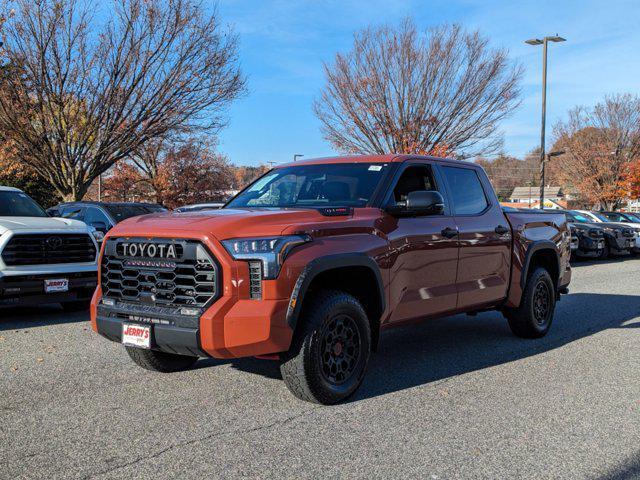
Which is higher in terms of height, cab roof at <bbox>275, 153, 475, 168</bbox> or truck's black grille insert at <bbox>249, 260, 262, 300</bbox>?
cab roof at <bbox>275, 153, 475, 168</bbox>

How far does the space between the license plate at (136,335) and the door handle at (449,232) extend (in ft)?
8.91

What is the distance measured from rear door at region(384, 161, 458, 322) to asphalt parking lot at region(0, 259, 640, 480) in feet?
2.12

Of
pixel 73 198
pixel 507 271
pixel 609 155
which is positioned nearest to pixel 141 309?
pixel 507 271

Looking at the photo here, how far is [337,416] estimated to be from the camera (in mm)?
4246

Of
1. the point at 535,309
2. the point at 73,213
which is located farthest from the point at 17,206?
the point at 535,309

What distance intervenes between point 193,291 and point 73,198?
61.4 ft

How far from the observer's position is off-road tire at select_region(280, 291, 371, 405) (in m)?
4.25

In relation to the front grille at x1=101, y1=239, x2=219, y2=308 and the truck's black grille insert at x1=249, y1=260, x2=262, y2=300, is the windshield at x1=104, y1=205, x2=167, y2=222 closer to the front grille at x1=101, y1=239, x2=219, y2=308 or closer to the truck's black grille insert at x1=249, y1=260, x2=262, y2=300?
the front grille at x1=101, y1=239, x2=219, y2=308

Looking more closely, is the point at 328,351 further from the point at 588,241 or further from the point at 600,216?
the point at 600,216

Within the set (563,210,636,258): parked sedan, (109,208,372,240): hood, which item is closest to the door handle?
(109,208,372,240): hood

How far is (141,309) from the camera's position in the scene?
433cm

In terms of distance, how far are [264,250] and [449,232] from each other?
216 cm

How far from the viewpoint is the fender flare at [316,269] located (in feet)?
13.3

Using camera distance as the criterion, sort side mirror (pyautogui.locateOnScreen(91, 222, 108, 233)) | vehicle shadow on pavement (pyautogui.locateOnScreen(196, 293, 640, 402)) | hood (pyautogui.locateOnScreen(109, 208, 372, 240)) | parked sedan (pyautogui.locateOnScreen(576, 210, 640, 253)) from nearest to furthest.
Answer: hood (pyautogui.locateOnScreen(109, 208, 372, 240)) < vehicle shadow on pavement (pyautogui.locateOnScreen(196, 293, 640, 402)) < side mirror (pyautogui.locateOnScreen(91, 222, 108, 233)) < parked sedan (pyautogui.locateOnScreen(576, 210, 640, 253))
